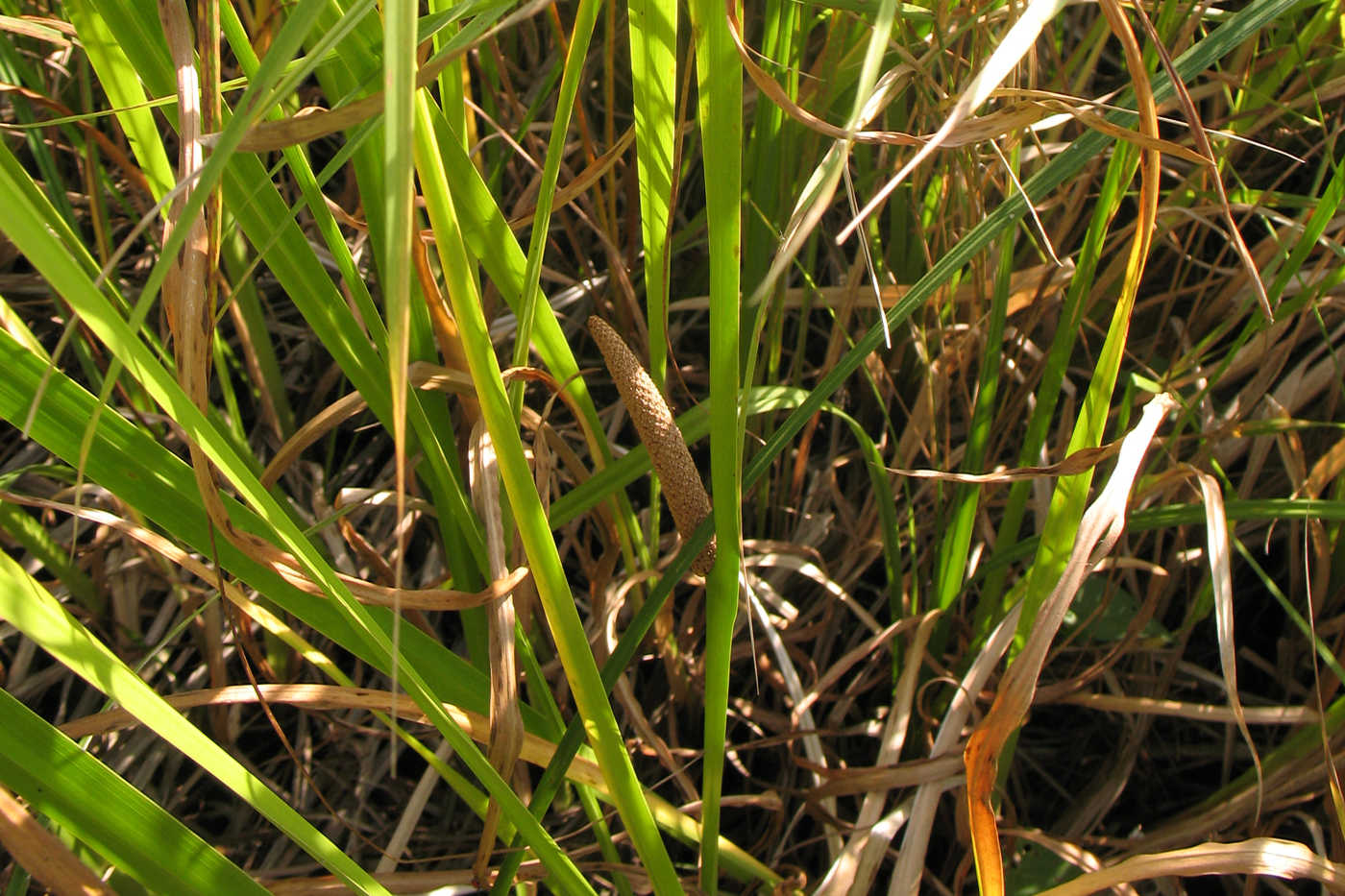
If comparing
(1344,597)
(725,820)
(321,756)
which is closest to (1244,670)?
(1344,597)

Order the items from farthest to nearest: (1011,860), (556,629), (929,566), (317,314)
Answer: (929,566) → (1011,860) → (317,314) → (556,629)

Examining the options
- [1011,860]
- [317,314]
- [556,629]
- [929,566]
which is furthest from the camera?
[929,566]

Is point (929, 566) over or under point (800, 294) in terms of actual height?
under

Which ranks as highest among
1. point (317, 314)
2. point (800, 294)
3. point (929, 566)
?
point (317, 314)

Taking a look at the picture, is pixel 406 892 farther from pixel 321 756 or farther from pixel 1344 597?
pixel 1344 597
